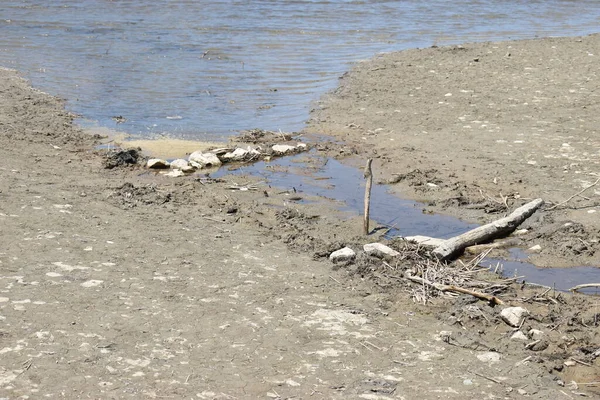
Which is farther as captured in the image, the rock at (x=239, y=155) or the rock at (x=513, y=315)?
the rock at (x=239, y=155)

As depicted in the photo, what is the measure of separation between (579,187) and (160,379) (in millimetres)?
5559

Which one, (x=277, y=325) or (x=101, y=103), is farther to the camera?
(x=101, y=103)

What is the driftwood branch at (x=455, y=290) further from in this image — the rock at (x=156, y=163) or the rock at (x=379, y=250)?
the rock at (x=156, y=163)

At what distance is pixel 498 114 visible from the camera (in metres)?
11.5

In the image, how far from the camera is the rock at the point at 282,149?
1025 centimetres

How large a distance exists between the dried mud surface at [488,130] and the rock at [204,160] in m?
1.60

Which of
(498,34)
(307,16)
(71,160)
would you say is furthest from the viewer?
(307,16)

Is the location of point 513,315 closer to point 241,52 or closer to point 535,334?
point 535,334

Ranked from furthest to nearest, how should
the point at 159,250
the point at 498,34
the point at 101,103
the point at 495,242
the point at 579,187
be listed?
1. the point at 498,34
2. the point at 101,103
3. the point at 579,187
4. the point at 495,242
5. the point at 159,250

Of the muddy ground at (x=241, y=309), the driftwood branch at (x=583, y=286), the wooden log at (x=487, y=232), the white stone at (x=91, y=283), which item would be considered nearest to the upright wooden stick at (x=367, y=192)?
the muddy ground at (x=241, y=309)

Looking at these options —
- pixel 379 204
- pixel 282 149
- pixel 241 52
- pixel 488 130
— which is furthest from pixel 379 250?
pixel 241 52

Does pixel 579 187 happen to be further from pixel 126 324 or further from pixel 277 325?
pixel 126 324

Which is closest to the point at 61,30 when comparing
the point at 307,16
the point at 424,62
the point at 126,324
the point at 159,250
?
the point at 307,16

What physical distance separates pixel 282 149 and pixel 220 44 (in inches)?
335
